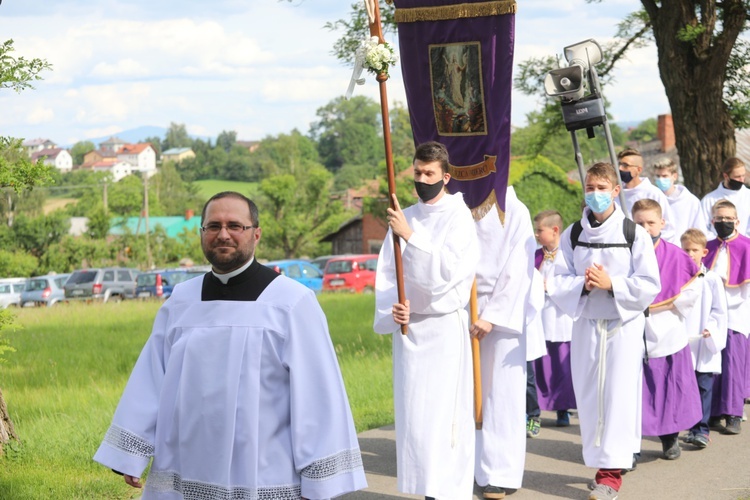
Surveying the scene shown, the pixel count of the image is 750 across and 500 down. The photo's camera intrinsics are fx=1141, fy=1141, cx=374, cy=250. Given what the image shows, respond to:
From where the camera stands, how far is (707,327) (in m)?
9.82

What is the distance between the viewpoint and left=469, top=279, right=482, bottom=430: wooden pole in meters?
7.44

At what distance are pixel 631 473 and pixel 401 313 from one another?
99.2 inches

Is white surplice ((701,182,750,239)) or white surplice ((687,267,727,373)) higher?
white surplice ((701,182,750,239))

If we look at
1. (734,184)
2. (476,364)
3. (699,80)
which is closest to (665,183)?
(734,184)

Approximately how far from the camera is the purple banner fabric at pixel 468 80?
25.4 ft

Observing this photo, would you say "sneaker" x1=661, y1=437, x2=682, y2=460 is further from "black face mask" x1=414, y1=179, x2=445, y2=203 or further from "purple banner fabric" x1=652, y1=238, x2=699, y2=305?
"black face mask" x1=414, y1=179, x2=445, y2=203

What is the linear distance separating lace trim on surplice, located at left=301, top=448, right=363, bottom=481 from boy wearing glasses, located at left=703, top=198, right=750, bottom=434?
6.37m

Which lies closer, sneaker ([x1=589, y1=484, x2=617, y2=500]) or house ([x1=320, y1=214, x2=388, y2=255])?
sneaker ([x1=589, y1=484, x2=617, y2=500])

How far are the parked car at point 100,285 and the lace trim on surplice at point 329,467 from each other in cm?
3674

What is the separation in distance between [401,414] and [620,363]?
1607mm

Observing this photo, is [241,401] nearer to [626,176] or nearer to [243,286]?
[243,286]

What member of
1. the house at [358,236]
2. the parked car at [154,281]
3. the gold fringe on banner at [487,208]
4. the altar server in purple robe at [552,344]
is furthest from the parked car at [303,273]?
the house at [358,236]

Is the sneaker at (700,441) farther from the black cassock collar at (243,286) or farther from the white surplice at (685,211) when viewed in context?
the black cassock collar at (243,286)

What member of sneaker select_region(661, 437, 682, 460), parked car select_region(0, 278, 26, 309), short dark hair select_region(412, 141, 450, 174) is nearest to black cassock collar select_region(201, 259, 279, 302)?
short dark hair select_region(412, 141, 450, 174)
